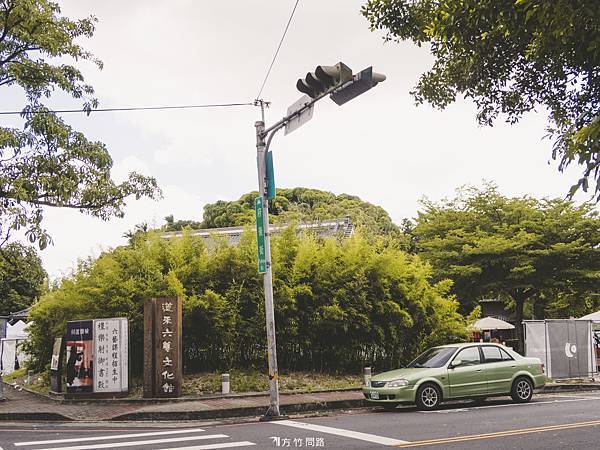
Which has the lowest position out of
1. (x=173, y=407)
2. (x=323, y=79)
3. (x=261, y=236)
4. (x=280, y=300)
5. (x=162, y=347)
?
(x=173, y=407)

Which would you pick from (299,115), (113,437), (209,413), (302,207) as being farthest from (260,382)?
(302,207)

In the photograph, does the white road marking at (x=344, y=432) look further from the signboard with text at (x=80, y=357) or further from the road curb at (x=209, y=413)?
the signboard with text at (x=80, y=357)

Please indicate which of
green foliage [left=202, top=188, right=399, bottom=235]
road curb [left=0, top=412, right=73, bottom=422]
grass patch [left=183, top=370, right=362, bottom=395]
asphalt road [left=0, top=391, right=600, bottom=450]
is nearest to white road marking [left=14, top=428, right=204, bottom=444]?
asphalt road [left=0, top=391, right=600, bottom=450]

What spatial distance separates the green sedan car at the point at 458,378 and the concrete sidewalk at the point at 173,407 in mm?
1291

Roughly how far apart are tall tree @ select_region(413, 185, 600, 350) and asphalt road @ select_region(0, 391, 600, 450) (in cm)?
1278

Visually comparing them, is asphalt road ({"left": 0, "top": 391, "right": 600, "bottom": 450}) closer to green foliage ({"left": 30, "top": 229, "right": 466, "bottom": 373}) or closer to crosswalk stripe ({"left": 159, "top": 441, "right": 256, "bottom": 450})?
crosswalk stripe ({"left": 159, "top": 441, "right": 256, "bottom": 450})

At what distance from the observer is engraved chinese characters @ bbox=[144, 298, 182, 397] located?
14.0 m

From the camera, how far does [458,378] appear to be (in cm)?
1263

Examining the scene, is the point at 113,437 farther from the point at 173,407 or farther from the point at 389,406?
the point at 389,406

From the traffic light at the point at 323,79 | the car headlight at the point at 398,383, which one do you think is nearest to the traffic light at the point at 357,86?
the traffic light at the point at 323,79

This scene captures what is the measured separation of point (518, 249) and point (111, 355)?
56.5 feet

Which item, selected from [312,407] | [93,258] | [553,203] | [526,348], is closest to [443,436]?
[312,407]

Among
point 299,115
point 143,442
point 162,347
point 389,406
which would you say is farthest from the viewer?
point 162,347

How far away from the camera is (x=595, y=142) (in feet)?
12.5
